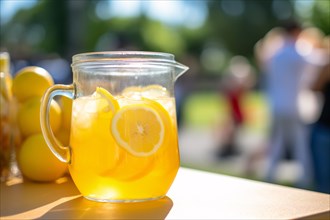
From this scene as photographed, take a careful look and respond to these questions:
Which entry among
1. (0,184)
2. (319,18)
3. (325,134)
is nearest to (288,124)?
(325,134)

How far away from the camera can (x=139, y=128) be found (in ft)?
2.89

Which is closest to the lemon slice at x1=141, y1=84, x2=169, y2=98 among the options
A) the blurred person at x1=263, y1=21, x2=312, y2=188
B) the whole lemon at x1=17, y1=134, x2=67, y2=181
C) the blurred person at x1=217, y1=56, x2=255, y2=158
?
the whole lemon at x1=17, y1=134, x2=67, y2=181

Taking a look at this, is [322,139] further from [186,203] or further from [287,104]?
[186,203]

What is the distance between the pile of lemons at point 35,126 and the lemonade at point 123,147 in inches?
6.2

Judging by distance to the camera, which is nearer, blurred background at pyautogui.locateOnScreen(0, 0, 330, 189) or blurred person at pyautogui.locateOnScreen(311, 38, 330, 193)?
blurred person at pyautogui.locateOnScreen(311, 38, 330, 193)

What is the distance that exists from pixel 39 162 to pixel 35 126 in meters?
0.09

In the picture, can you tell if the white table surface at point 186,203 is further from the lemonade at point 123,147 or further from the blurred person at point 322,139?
the blurred person at point 322,139

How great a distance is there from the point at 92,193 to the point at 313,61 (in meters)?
3.72

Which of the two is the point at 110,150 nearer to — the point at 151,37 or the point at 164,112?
the point at 164,112

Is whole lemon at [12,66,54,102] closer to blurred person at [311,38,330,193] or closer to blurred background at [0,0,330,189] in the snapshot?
blurred person at [311,38,330,193]

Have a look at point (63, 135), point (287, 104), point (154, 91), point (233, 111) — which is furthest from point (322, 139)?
point (233, 111)

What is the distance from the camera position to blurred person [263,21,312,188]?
445 centimetres

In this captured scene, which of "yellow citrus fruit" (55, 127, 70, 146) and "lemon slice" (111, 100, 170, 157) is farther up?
"lemon slice" (111, 100, 170, 157)

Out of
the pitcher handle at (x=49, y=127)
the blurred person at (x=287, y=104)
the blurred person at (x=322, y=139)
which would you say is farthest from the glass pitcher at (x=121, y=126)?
the blurred person at (x=287, y=104)
